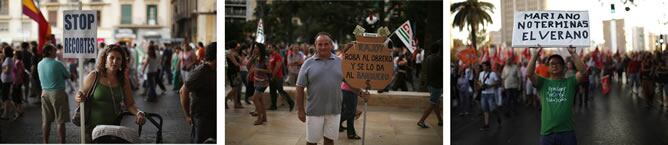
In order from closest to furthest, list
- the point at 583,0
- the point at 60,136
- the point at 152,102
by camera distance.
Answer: the point at 60,136 → the point at 583,0 → the point at 152,102

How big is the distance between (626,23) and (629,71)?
2.10 ft

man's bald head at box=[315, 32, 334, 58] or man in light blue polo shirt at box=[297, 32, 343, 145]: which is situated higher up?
man's bald head at box=[315, 32, 334, 58]

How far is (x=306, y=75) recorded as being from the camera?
6.09m

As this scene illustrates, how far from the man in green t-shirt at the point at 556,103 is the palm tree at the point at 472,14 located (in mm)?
2741

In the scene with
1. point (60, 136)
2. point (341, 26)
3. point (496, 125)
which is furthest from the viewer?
point (341, 26)

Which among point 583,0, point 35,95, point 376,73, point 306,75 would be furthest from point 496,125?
point 35,95

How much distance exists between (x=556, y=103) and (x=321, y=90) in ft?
6.62

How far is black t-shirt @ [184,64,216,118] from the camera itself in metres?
6.61

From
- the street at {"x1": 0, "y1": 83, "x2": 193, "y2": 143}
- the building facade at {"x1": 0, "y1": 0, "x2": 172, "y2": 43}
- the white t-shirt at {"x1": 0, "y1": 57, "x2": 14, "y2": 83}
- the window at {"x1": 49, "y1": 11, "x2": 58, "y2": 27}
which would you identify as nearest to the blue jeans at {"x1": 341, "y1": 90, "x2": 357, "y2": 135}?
the street at {"x1": 0, "y1": 83, "x2": 193, "y2": 143}

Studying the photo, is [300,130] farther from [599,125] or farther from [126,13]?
[126,13]

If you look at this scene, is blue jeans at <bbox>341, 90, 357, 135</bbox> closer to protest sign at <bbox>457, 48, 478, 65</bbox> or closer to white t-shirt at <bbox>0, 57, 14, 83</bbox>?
protest sign at <bbox>457, 48, 478, 65</bbox>

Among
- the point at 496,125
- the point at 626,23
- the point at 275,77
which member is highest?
the point at 626,23

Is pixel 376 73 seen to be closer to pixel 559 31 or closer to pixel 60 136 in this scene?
pixel 559 31

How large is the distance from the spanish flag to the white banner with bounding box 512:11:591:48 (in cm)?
623
